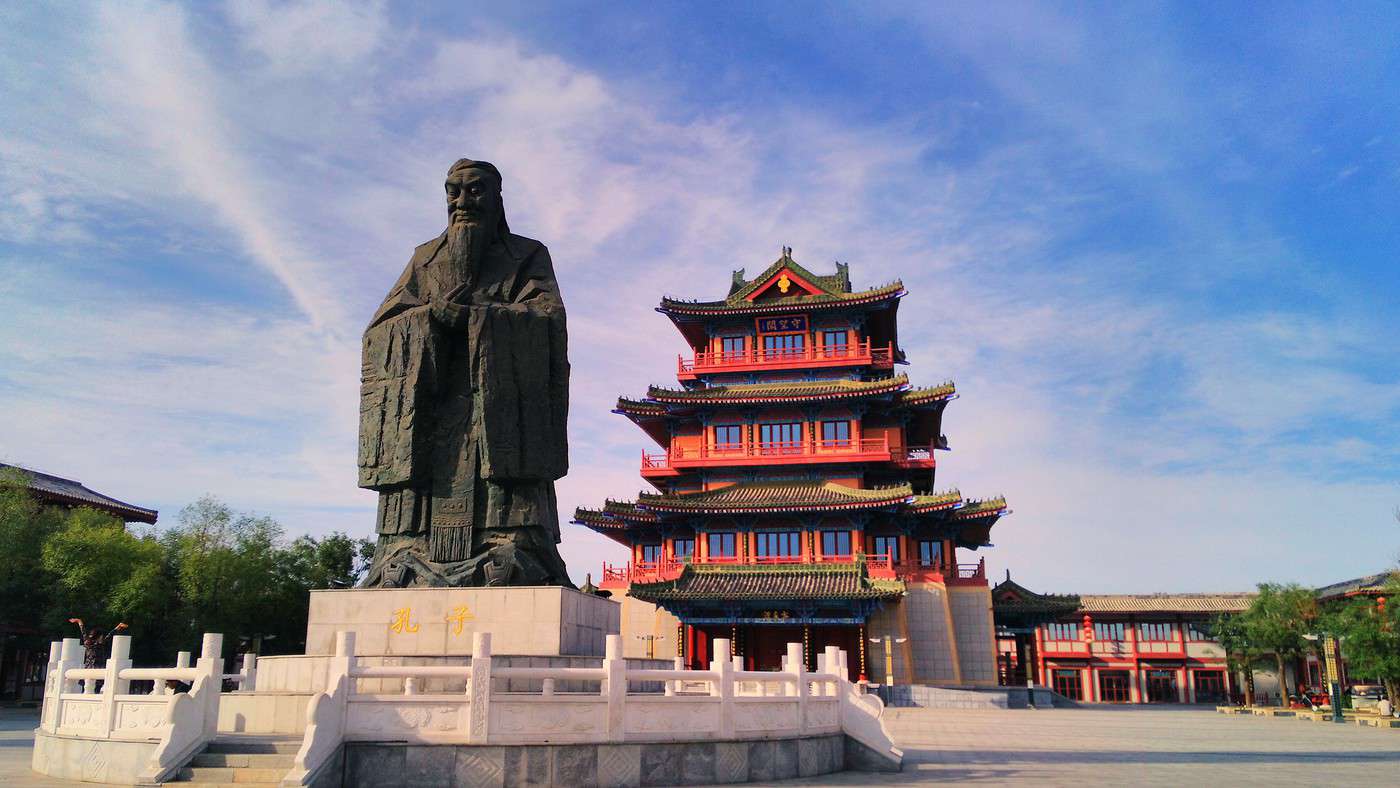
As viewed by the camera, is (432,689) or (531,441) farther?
(531,441)

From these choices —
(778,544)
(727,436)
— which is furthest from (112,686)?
(727,436)

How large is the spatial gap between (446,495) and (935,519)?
2534cm

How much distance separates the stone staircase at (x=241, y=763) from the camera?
30.0 feet

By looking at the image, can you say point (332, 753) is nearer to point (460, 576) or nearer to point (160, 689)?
point (460, 576)

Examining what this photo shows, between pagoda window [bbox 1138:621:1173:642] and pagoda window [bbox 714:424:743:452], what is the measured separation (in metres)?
26.3

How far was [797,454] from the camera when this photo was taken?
36156 millimetres

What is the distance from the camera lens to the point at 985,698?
29906mm

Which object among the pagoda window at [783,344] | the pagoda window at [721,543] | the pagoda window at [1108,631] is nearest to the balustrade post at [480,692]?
the pagoda window at [721,543]

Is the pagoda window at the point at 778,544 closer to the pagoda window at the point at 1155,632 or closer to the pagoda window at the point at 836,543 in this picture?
the pagoda window at the point at 836,543

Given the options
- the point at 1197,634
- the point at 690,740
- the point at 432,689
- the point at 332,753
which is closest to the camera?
the point at 332,753

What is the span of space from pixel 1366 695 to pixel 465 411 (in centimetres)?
4732

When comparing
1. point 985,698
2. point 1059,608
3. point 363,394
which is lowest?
point 985,698

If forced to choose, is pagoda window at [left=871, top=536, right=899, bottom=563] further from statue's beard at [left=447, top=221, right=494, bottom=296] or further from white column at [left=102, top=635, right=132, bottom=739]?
white column at [left=102, top=635, right=132, bottom=739]

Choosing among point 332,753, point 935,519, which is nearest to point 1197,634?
point 935,519
